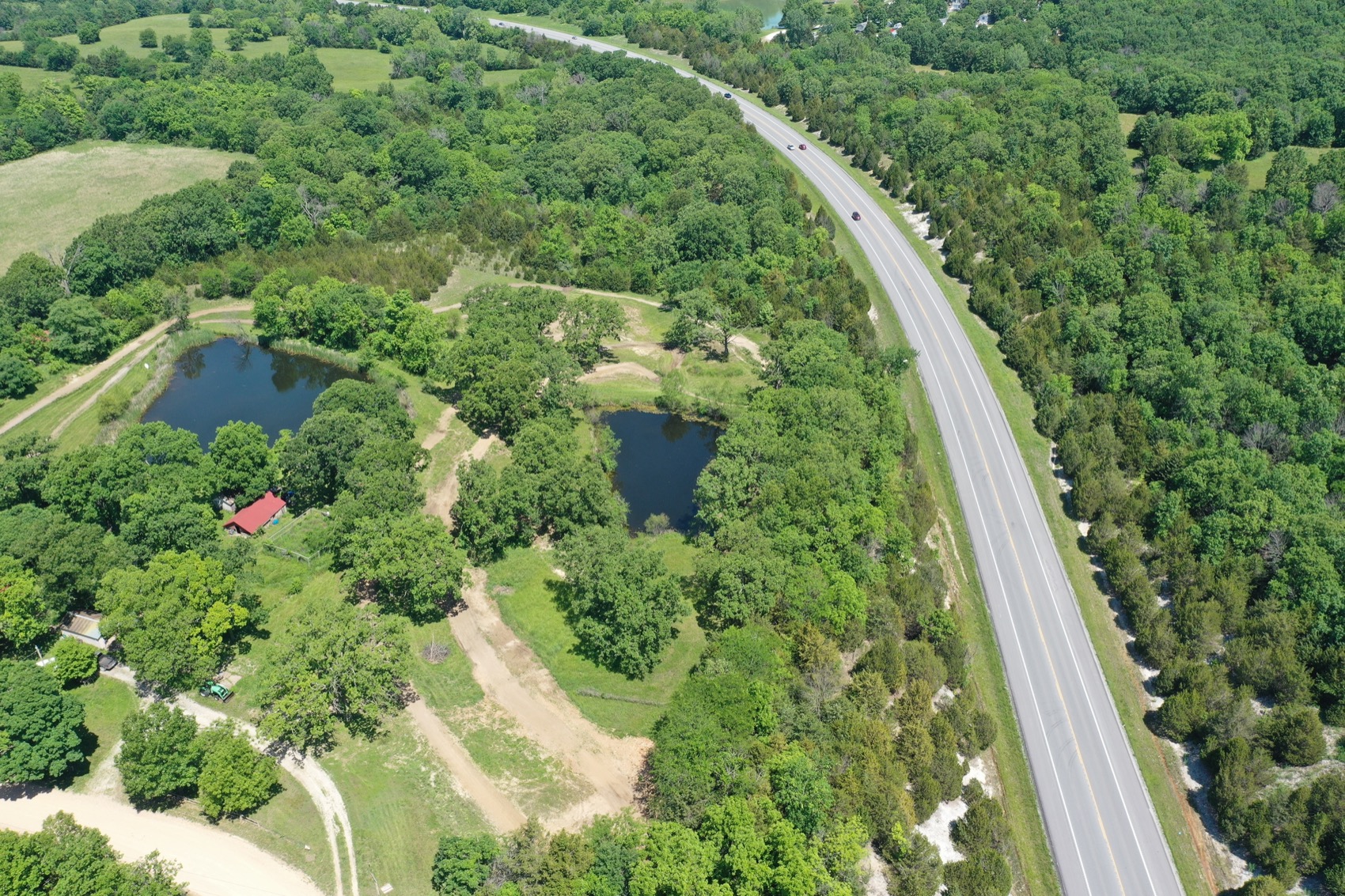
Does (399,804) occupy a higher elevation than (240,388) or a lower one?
higher

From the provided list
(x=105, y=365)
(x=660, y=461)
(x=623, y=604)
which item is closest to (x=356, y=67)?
(x=105, y=365)

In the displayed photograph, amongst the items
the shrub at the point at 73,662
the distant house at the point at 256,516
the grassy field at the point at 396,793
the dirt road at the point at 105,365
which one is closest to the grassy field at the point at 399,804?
the grassy field at the point at 396,793

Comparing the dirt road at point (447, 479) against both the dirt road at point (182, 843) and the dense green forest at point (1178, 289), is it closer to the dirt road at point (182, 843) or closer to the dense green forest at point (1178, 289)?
the dirt road at point (182, 843)

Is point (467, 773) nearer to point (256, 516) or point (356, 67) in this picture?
point (256, 516)

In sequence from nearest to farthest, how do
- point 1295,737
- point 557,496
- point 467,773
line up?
point 467,773 → point 1295,737 → point 557,496

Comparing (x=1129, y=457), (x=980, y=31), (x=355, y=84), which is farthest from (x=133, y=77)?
(x=1129, y=457)

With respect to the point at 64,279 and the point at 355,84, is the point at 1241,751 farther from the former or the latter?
the point at 355,84

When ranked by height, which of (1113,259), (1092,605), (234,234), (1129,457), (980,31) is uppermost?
(980,31)
